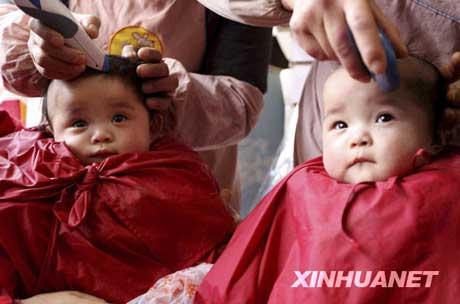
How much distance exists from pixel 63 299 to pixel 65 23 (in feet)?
1.34

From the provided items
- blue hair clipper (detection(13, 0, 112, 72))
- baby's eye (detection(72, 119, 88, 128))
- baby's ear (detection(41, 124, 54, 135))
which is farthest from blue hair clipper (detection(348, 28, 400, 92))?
baby's ear (detection(41, 124, 54, 135))

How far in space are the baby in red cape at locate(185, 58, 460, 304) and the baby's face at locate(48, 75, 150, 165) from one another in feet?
0.90

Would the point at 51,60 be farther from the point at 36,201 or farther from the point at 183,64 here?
the point at 183,64

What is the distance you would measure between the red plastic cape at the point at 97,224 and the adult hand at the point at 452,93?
1.33ft

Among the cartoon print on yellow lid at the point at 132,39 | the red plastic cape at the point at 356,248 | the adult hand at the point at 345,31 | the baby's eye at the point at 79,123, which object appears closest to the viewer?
the adult hand at the point at 345,31

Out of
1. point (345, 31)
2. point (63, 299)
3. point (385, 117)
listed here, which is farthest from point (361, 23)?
point (63, 299)

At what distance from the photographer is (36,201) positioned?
1.11 meters

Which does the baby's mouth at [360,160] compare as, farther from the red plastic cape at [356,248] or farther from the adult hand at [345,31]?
the adult hand at [345,31]

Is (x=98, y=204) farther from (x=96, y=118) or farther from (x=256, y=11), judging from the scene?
(x=256, y=11)

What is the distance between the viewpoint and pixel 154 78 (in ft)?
3.95

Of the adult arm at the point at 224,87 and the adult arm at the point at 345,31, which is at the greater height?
the adult arm at the point at 345,31

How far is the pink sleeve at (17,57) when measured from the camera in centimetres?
126

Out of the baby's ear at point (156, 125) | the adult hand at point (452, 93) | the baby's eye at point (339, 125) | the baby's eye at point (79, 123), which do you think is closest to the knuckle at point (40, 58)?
the baby's eye at point (79, 123)

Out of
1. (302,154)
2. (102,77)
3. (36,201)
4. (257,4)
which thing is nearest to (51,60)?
(102,77)
